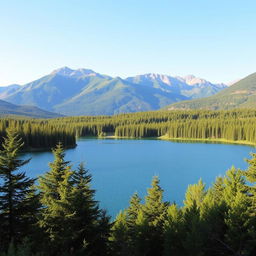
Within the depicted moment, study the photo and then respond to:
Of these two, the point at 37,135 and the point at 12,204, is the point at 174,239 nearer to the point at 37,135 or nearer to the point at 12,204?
the point at 12,204

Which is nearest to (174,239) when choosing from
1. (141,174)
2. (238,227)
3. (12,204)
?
(238,227)

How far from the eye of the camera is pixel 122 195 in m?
53.8

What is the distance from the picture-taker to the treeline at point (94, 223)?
66.1 ft

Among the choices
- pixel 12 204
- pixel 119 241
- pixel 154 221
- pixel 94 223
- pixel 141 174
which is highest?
pixel 12 204

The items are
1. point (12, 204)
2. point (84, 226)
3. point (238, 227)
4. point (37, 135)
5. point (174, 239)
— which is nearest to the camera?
point (12, 204)

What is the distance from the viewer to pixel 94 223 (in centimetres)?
2409

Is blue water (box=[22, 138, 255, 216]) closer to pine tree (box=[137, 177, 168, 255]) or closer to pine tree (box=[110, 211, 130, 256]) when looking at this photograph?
pine tree (box=[137, 177, 168, 255])

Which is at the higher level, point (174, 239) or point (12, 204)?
point (12, 204)

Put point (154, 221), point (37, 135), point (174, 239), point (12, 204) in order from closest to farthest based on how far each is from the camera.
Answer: point (12, 204)
point (174, 239)
point (154, 221)
point (37, 135)

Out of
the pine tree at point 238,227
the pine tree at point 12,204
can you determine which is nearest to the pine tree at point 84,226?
the pine tree at point 12,204

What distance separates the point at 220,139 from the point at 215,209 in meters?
165

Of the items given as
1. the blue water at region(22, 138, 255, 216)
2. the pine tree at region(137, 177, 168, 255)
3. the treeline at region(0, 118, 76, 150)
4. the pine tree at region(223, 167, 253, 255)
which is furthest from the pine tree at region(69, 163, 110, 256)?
the treeline at region(0, 118, 76, 150)

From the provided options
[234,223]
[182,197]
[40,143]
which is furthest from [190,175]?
[40,143]

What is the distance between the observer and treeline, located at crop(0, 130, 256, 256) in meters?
20.1
